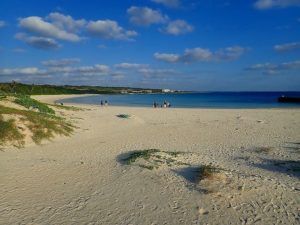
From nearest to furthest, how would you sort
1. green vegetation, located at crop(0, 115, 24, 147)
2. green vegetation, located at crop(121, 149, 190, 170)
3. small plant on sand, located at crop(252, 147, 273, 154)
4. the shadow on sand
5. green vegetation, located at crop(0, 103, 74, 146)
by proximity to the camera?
the shadow on sand
green vegetation, located at crop(121, 149, 190, 170)
small plant on sand, located at crop(252, 147, 273, 154)
green vegetation, located at crop(0, 115, 24, 147)
green vegetation, located at crop(0, 103, 74, 146)

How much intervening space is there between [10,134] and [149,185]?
902cm

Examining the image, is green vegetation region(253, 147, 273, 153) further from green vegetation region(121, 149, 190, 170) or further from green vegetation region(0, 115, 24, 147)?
green vegetation region(0, 115, 24, 147)

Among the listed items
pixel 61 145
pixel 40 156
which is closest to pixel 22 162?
pixel 40 156

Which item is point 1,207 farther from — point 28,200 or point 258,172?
point 258,172

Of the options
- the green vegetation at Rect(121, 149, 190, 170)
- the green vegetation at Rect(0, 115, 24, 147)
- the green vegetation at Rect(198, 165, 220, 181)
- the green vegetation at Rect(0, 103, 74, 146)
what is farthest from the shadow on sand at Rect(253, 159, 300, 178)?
the green vegetation at Rect(0, 115, 24, 147)

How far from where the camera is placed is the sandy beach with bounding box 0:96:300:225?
792 cm

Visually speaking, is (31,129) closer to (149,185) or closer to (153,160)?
(153,160)

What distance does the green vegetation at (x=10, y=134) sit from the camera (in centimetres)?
1510

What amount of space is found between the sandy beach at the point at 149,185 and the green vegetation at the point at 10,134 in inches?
28.1

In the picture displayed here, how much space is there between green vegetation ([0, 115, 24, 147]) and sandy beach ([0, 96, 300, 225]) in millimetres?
715

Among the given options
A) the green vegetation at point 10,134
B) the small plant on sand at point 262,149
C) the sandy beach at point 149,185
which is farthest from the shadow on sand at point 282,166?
the green vegetation at point 10,134

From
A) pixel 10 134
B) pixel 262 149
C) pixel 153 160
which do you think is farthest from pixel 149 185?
pixel 10 134

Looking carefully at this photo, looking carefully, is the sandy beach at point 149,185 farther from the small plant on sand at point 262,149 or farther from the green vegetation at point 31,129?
the green vegetation at point 31,129

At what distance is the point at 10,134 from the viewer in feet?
50.6
